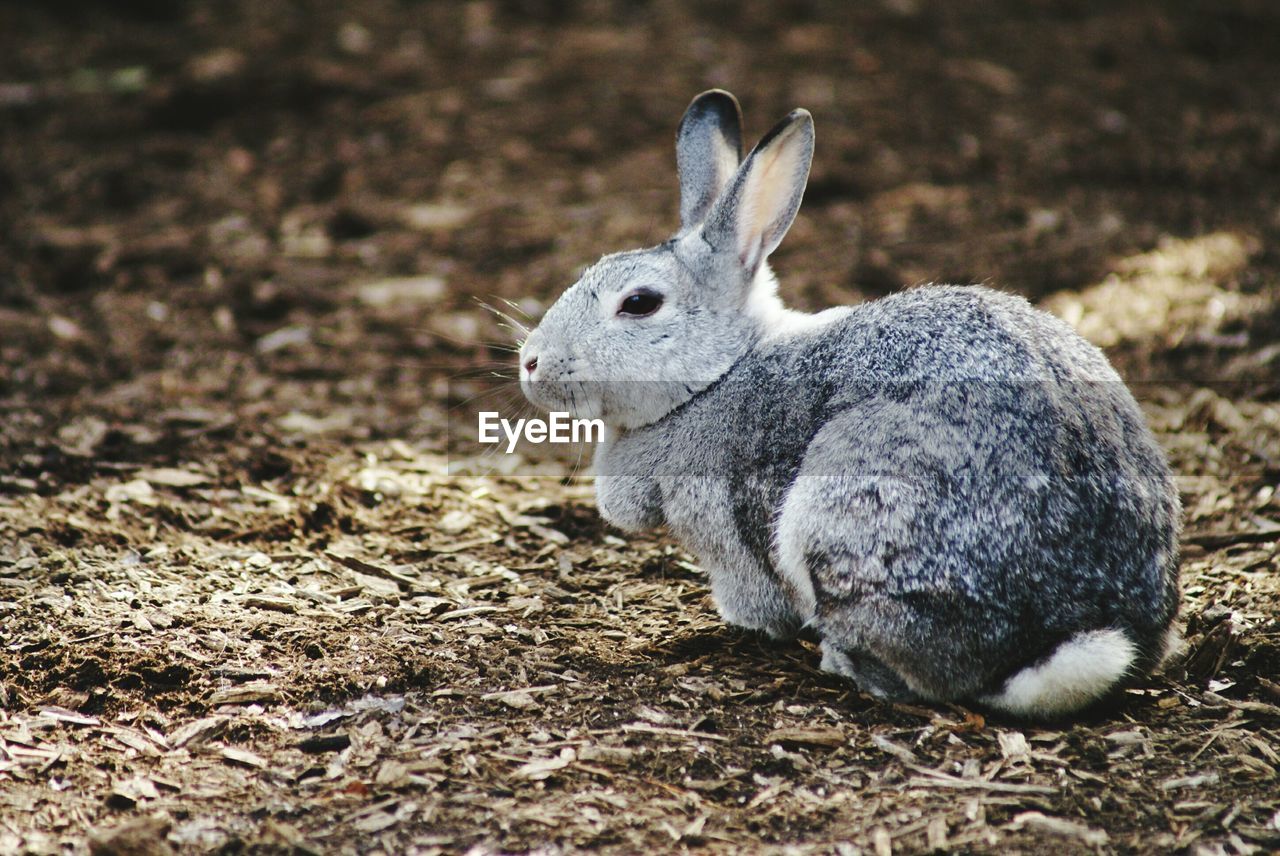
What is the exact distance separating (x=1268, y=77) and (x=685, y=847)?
1025cm

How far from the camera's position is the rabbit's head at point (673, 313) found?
5.06 metres

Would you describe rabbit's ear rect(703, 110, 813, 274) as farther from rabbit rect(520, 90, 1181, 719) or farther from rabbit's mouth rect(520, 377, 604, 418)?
rabbit's mouth rect(520, 377, 604, 418)

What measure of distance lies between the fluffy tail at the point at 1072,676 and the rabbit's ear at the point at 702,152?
2522 mm

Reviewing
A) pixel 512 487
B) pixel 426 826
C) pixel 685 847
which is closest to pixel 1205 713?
pixel 685 847

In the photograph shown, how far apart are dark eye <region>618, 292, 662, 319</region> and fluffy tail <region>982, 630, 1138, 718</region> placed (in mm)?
2038

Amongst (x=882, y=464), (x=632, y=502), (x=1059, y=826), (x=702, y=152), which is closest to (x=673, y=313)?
(x=632, y=502)

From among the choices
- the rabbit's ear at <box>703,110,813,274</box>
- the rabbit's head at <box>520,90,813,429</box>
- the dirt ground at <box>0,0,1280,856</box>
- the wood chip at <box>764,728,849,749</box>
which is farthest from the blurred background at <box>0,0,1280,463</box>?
the wood chip at <box>764,728,849,749</box>

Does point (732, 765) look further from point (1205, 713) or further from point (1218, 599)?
point (1218, 599)

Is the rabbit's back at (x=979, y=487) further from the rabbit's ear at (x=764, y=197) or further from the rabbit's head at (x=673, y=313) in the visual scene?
the rabbit's ear at (x=764, y=197)

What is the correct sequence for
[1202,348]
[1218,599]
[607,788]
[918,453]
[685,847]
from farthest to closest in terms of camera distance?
[1202,348] → [1218,599] → [918,453] → [607,788] → [685,847]

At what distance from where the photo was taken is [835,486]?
4.25 meters

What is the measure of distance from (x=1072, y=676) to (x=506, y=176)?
6905 millimetres

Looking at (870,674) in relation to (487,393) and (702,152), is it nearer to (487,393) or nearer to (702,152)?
(702,152)

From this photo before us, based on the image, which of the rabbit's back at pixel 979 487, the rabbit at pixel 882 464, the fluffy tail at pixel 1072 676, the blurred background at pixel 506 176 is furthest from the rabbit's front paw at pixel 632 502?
the blurred background at pixel 506 176
